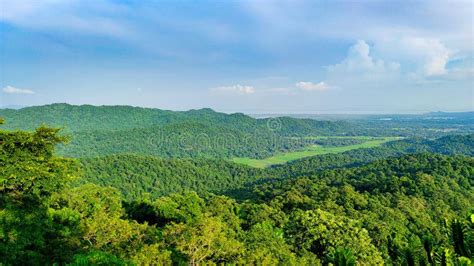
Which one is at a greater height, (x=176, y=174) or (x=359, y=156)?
(x=176, y=174)

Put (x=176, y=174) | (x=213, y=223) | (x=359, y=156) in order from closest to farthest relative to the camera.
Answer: (x=213, y=223) < (x=176, y=174) < (x=359, y=156)

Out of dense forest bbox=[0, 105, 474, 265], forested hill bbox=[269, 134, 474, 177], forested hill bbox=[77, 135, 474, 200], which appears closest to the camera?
dense forest bbox=[0, 105, 474, 265]

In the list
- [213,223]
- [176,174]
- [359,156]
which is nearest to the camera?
[213,223]

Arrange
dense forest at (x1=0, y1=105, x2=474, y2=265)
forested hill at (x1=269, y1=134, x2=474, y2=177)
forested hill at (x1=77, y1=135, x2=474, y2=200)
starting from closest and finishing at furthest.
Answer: dense forest at (x1=0, y1=105, x2=474, y2=265)
forested hill at (x1=77, y1=135, x2=474, y2=200)
forested hill at (x1=269, y1=134, x2=474, y2=177)

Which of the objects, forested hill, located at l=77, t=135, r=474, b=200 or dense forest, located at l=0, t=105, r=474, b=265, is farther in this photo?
forested hill, located at l=77, t=135, r=474, b=200

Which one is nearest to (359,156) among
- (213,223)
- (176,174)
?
(176,174)

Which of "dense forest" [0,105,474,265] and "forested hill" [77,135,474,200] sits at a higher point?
"dense forest" [0,105,474,265]

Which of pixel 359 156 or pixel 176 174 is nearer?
pixel 176 174

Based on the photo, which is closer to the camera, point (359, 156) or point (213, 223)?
point (213, 223)

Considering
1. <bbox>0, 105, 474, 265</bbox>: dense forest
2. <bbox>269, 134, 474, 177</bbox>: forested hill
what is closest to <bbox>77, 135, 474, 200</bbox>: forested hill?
<bbox>269, 134, 474, 177</bbox>: forested hill

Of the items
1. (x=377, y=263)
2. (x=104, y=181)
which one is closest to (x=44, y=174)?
(x=377, y=263)

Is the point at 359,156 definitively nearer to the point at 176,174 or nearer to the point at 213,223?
the point at 176,174

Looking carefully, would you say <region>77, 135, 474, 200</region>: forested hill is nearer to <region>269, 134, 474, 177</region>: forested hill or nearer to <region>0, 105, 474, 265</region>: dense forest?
<region>269, 134, 474, 177</region>: forested hill

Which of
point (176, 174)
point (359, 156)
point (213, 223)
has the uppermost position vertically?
point (213, 223)
